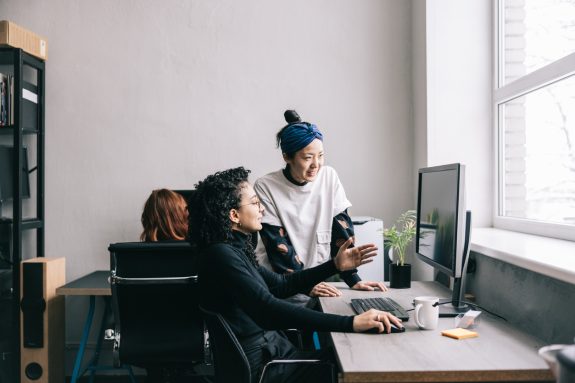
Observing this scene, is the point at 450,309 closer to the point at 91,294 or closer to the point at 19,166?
the point at 91,294

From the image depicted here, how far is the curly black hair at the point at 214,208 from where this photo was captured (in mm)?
1768

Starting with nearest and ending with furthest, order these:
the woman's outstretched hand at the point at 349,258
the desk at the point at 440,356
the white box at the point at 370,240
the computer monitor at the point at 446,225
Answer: the desk at the point at 440,356 < the computer monitor at the point at 446,225 < the woman's outstretched hand at the point at 349,258 < the white box at the point at 370,240

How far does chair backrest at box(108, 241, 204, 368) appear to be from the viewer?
2.31 meters

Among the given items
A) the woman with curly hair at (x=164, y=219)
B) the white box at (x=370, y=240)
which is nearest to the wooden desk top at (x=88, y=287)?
the woman with curly hair at (x=164, y=219)

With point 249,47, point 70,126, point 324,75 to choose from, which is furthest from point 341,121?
point 70,126

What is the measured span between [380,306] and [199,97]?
2020 mm

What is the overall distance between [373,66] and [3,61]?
7.22ft

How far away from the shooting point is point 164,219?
288 centimetres

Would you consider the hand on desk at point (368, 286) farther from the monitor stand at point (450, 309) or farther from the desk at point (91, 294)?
the desk at point (91, 294)

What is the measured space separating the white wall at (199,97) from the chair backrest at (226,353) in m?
1.86

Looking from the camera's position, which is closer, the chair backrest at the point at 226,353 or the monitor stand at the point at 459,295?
the chair backrest at the point at 226,353

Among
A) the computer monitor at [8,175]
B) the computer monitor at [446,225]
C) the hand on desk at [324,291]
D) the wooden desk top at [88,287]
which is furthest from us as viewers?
the computer monitor at [8,175]

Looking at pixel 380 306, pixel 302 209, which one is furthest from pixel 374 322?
pixel 302 209

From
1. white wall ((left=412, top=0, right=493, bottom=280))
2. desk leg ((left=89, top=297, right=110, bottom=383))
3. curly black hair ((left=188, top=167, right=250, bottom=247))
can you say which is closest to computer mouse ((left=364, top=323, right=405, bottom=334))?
curly black hair ((left=188, top=167, right=250, bottom=247))
